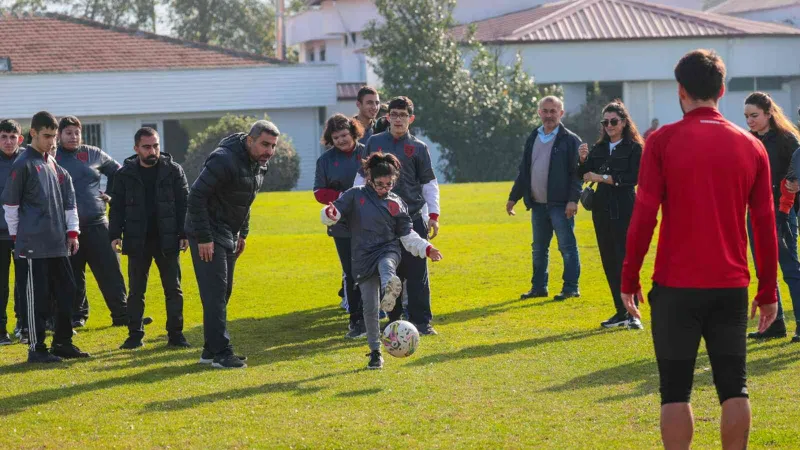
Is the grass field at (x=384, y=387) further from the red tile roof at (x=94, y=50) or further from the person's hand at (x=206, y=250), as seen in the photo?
the red tile roof at (x=94, y=50)

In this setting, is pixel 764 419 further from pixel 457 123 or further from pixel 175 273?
pixel 457 123

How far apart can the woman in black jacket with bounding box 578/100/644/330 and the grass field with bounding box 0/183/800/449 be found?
0.64m

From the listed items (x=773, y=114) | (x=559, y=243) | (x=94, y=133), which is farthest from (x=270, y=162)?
(x=773, y=114)

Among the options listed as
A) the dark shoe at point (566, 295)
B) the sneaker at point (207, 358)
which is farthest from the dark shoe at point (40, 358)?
the dark shoe at point (566, 295)

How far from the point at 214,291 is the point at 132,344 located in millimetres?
1731

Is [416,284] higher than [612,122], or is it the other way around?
[612,122]

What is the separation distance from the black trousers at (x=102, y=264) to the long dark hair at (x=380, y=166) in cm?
332

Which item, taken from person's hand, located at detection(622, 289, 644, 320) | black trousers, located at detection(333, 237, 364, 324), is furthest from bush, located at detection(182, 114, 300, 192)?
person's hand, located at detection(622, 289, 644, 320)

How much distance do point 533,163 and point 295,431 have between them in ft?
22.4

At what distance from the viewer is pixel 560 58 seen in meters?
50.5

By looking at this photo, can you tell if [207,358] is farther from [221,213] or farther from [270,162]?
[270,162]

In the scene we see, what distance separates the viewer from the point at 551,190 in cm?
1347

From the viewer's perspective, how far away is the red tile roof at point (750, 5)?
6575 cm

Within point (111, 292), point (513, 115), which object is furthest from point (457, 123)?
point (111, 292)
